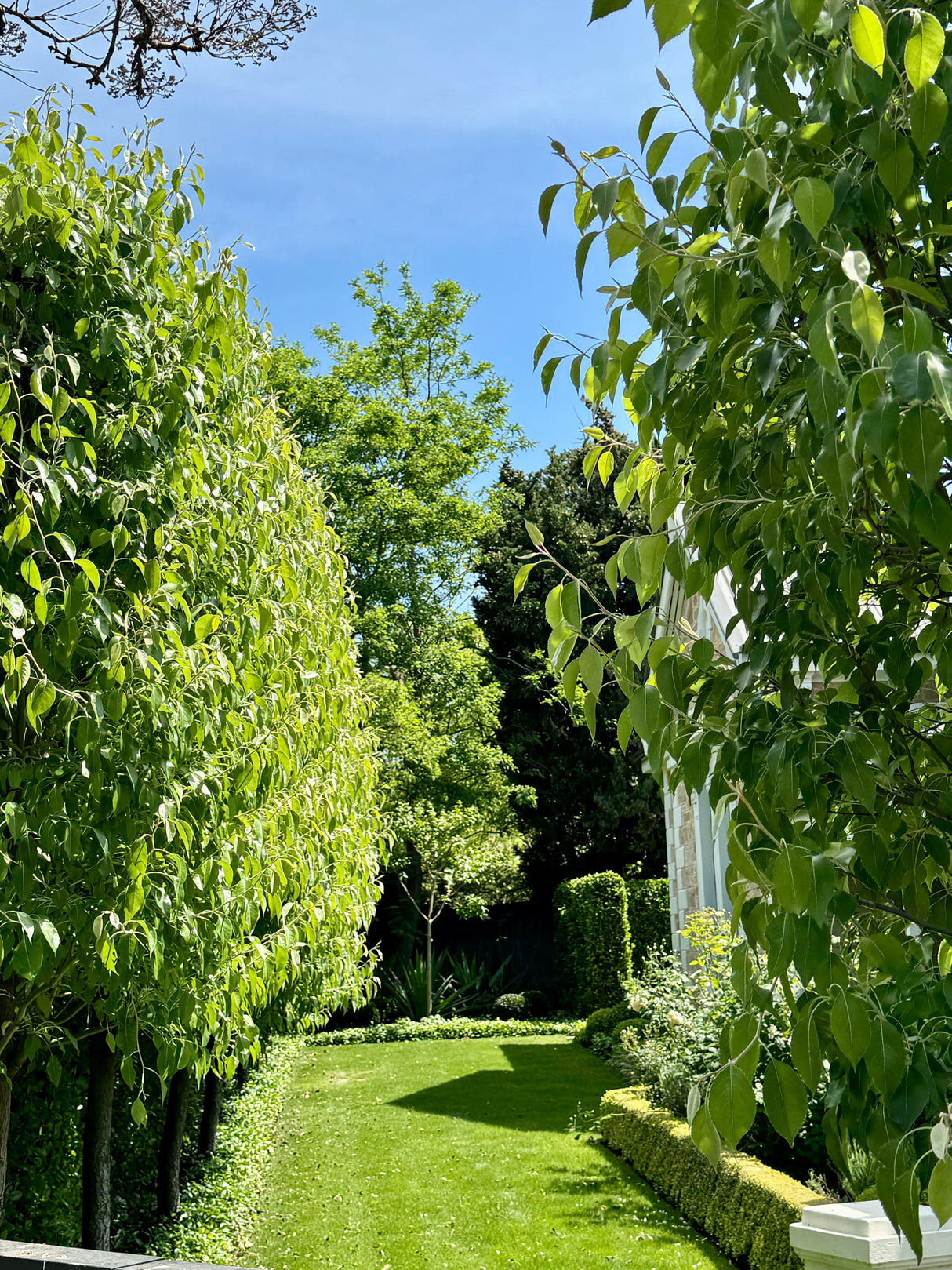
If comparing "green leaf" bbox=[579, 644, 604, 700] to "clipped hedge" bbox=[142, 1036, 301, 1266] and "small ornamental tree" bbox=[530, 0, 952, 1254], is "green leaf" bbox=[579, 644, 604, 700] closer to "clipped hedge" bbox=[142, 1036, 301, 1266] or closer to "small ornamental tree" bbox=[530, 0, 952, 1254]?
"small ornamental tree" bbox=[530, 0, 952, 1254]

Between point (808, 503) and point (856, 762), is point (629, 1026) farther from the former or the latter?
point (808, 503)

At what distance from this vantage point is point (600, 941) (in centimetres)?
1855

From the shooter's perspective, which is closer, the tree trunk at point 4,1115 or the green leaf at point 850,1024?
the green leaf at point 850,1024

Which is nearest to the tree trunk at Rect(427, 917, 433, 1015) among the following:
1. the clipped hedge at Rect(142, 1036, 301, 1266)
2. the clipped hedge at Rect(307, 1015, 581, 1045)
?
the clipped hedge at Rect(307, 1015, 581, 1045)

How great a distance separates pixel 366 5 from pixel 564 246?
16.6 feet

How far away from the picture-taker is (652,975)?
1158cm

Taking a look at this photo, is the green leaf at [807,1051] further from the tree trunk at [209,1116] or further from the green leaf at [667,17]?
the tree trunk at [209,1116]

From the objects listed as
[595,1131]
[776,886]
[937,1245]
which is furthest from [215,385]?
[595,1131]

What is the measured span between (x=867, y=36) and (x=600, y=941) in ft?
60.8

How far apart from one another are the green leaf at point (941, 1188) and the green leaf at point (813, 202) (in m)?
1.13

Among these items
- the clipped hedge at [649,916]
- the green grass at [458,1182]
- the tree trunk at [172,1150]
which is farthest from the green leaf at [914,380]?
the clipped hedge at [649,916]

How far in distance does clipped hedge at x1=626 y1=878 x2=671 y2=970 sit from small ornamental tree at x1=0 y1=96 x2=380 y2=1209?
50.8 feet

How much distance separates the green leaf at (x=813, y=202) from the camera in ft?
4.07

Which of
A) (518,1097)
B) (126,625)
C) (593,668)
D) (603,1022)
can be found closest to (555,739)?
(603,1022)
